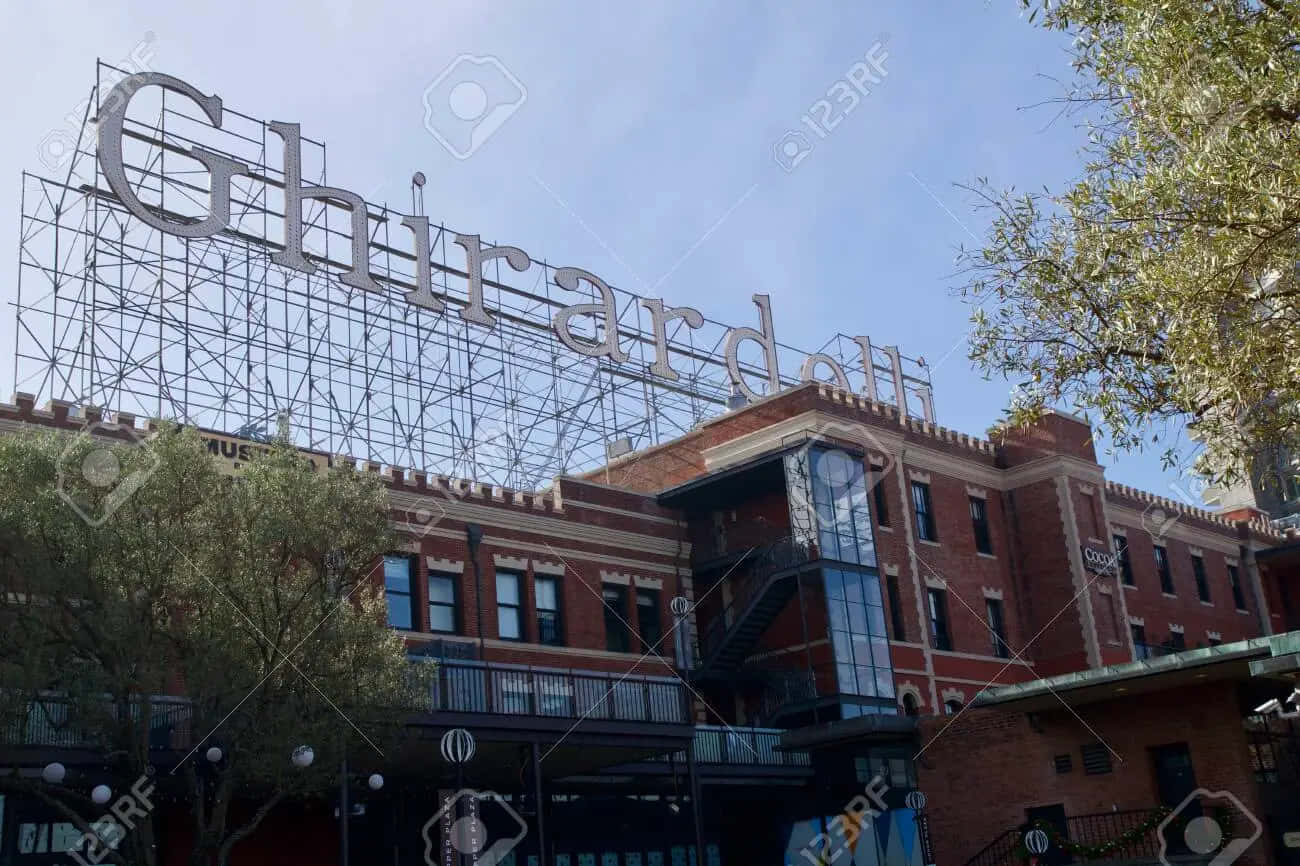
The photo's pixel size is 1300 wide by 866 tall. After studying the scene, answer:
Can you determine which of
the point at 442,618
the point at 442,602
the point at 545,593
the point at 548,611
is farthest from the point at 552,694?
the point at 545,593

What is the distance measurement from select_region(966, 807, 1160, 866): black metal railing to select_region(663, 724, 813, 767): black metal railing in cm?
495

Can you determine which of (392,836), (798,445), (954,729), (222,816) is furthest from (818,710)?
(222,816)

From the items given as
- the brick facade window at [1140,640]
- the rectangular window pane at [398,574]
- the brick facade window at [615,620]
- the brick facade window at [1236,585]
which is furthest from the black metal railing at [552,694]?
the brick facade window at [1236,585]

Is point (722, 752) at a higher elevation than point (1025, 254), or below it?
below

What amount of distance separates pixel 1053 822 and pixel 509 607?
13428 mm

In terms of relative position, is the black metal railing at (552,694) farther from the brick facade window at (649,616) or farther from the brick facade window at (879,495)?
the brick facade window at (879,495)

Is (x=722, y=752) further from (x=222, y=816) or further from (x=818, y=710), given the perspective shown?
(x=222, y=816)

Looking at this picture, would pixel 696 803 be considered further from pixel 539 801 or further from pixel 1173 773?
pixel 1173 773

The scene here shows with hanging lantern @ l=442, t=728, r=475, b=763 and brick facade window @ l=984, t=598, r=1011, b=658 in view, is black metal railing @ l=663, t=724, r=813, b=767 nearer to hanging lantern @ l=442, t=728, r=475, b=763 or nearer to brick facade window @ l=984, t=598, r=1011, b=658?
brick facade window @ l=984, t=598, r=1011, b=658

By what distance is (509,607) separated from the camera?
111 ft

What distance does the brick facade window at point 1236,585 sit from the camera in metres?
53.5

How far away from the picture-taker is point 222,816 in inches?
736

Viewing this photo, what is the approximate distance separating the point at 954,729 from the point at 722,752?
5.54 m

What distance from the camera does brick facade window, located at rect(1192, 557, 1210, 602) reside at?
168 feet
